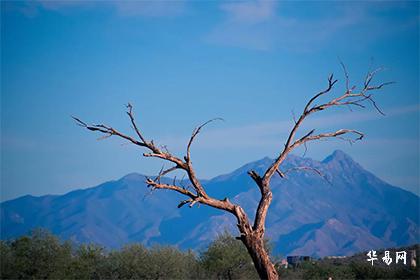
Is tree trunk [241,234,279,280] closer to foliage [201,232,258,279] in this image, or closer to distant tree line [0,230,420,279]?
distant tree line [0,230,420,279]

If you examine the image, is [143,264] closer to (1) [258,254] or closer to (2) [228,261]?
(2) [228,261]

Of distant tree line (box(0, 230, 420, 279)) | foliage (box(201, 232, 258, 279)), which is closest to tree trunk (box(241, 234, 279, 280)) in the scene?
distant tree line (box(0, 230, 420, 279))

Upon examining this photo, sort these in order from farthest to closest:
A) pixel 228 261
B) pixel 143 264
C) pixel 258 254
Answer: pixel 143 264 < pixel 228 261 < pixel 258 254

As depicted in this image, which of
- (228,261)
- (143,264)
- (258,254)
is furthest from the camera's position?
(143,264)

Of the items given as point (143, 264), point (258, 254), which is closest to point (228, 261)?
point (143, 264)

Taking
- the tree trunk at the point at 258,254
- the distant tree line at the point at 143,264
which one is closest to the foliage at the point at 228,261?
the distant tree line at the point at 143,264

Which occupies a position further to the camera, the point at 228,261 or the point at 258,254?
the point at 228,261

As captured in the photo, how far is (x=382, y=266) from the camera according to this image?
51875 millimetres

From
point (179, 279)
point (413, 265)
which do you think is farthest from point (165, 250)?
point (413, 265)

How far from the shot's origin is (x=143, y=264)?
2285 inches

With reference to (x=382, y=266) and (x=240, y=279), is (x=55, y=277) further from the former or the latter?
(x=382, y=266)

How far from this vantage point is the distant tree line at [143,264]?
162 feet

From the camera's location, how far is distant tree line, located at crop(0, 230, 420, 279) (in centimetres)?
4928

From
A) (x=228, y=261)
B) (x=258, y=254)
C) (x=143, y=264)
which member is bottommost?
(x=258, y=254)
